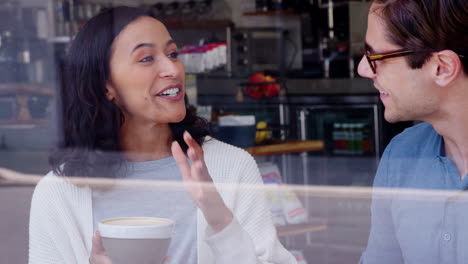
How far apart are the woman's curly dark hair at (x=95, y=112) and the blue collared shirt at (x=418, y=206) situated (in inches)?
13.3

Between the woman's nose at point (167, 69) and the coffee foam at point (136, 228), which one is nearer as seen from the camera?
the coffee foam at point (136, 228)

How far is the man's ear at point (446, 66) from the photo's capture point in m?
1.05

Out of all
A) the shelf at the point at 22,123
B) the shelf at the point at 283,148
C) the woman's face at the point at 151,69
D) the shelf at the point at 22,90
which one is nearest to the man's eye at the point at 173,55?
the woman's face at the point at 151,69

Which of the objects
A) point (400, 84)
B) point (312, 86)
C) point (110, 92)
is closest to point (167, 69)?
point (110, 92)

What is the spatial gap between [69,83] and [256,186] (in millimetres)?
410

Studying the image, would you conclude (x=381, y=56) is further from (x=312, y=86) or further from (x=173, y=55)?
(x=312, y=86)

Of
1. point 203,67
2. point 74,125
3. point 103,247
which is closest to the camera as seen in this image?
point 103,247

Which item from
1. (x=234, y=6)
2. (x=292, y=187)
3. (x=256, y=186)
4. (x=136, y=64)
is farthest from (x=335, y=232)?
(x=234, y=6)

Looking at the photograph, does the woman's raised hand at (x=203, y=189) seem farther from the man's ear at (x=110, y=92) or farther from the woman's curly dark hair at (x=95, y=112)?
the man's ear at (x=110, y=92)

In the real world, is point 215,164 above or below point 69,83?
below

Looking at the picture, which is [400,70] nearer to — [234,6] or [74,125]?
[74,125]

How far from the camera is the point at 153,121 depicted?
1242 mm

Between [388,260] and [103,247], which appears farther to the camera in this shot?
[388,260]

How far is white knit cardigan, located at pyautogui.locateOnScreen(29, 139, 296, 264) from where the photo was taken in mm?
1182
